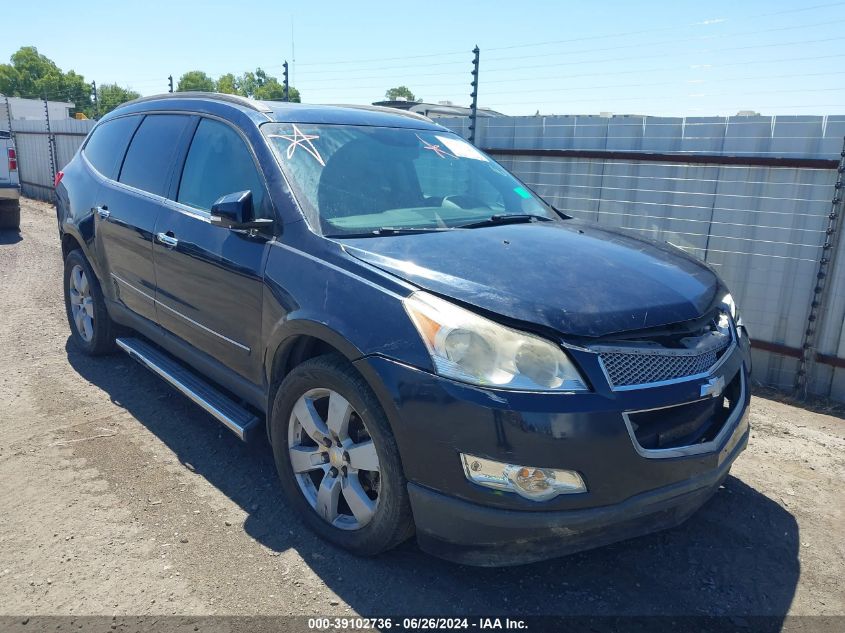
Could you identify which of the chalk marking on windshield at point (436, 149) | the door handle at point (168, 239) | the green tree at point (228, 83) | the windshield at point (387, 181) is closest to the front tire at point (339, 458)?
the windshield at point (387, 181)

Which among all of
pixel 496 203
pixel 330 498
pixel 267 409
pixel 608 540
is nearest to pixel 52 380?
pixel 267 409

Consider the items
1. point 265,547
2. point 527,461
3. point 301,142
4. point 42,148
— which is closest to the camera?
point 527,461

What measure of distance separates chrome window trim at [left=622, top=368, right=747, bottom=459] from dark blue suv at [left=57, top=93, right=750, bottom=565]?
0.03 ft

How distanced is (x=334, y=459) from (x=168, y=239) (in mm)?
1848

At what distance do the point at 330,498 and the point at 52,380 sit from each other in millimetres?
3115

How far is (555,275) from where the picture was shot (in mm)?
2658

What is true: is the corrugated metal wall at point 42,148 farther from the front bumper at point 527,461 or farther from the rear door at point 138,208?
the front bumper at point 527,461

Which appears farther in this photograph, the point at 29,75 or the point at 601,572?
the point at 29,75

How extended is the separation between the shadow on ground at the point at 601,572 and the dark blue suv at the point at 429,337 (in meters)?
0.16

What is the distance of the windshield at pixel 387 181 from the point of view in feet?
10.5

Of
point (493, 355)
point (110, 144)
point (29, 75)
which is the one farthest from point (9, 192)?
point (29, 75)

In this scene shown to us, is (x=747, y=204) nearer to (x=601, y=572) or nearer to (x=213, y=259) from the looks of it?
(x=601, y=572)

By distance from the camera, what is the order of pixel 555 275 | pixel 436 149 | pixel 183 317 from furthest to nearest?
pixel 436 149 → pixel 183 317 → pixel 555 275

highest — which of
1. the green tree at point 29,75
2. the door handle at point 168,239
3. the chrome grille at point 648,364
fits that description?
the green tree at point 29,75
